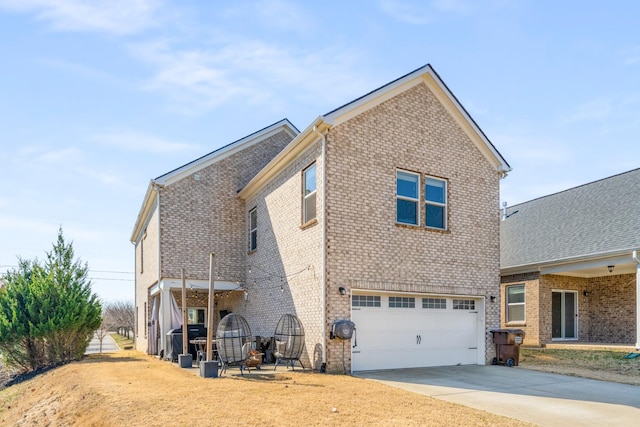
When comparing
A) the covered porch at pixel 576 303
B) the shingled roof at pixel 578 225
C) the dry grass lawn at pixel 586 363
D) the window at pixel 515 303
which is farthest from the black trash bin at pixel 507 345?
the window at pixel 515 303

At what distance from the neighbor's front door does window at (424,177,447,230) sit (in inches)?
313

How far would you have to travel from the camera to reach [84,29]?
1139 centimetres

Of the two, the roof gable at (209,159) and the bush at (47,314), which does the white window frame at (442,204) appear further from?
the bush at (47,314)

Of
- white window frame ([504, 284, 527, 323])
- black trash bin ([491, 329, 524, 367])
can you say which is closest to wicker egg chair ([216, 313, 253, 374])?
black trash bin ([491, 329, 524, 367])

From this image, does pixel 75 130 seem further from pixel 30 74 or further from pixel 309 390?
pixel 309 390

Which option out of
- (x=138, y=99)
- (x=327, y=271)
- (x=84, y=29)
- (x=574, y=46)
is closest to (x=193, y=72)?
(x=138, y=99)

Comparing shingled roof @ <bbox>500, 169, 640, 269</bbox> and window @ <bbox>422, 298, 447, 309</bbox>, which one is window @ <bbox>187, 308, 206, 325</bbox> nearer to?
window @ <bbox>422, 298, 447, 309</bbox>

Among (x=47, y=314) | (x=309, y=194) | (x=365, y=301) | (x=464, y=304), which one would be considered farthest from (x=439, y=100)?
(x=47, y=314)

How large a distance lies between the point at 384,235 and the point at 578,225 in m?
10.2

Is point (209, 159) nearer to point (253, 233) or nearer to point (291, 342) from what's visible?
point (253, 233)

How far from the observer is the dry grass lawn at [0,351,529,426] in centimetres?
736

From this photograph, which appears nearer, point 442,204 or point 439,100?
point 442,204

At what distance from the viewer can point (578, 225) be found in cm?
1888

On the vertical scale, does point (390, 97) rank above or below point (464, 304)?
above
